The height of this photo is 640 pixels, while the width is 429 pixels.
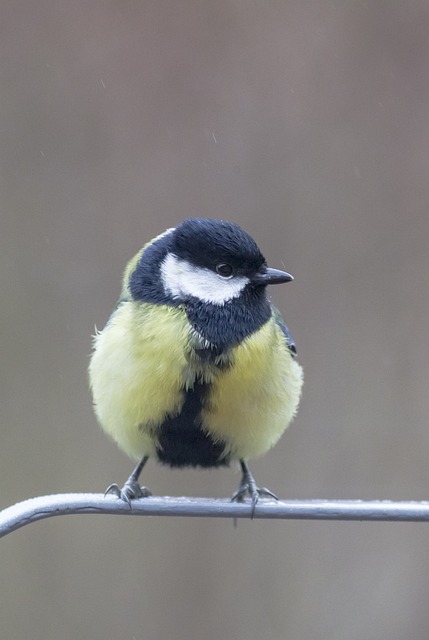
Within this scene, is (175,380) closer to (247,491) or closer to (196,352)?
(196,352)

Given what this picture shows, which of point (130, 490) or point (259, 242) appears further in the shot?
point (259, 242)

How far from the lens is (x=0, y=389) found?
3.37m

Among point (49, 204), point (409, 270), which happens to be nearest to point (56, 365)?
point (49, 204)

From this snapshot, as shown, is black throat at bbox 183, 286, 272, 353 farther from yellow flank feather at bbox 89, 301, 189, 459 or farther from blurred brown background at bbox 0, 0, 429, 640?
blurred brown background at bbox 0, 0, 429, 640

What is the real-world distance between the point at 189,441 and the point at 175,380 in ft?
0.61

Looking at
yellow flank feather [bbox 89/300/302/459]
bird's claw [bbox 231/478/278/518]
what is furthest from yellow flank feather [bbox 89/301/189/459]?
bird's claw [bbox 231/478/278/518]

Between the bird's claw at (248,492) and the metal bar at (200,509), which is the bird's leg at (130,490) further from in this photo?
the metal bar at (200,509)

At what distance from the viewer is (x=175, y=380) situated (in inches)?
69.5

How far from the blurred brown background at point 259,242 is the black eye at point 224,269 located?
1481 millimetres

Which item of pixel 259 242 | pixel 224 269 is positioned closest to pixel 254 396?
pixel 224 269

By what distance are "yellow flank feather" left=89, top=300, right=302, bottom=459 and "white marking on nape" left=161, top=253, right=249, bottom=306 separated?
0.15 feet

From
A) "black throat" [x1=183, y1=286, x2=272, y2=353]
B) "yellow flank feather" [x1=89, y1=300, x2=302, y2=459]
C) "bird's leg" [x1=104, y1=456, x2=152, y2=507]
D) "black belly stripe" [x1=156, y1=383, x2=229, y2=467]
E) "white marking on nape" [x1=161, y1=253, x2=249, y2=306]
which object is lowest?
"bird's leg" [x1=104, y1=456, x2=152, y2=507]

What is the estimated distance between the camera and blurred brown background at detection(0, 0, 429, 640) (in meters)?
3.26

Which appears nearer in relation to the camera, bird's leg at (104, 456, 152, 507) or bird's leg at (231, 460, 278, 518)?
bird's leg at (104, 456, 152, 507)
